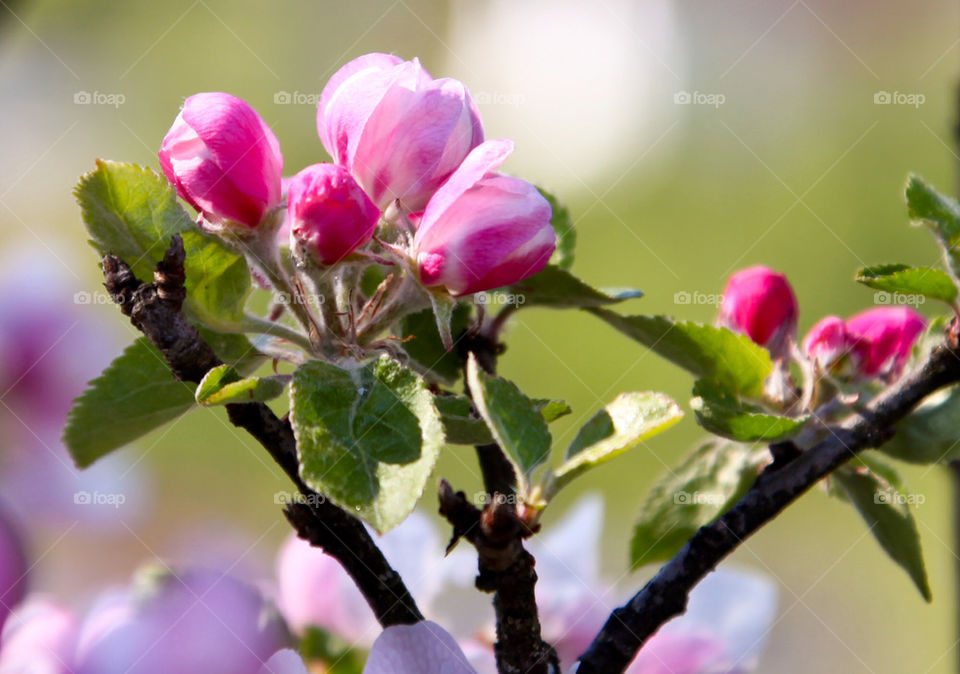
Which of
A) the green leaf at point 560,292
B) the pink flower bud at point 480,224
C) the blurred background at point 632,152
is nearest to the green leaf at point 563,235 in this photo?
the green leaf at point 560,292

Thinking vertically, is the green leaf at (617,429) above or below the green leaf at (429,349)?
below

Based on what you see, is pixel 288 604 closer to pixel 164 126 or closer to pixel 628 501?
pixel 628 501

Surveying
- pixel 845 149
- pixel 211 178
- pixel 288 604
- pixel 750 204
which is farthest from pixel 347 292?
pixel 845 149

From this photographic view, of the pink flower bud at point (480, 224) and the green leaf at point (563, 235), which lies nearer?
the pink flower bud at point (480, 224)

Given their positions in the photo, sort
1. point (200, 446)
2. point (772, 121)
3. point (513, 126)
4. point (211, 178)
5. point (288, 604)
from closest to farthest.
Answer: point (211, 178)
point (288, 604)
point (200, 446)
point (772, 121)
point (513, 126)

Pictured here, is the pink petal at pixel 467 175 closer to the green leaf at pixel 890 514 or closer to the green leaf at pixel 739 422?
the green leaf at pixel 739 422

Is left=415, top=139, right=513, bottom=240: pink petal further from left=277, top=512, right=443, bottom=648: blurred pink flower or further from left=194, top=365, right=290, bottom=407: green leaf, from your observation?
left=277, top=512, right=443, bottom=648: blurred pink flower
